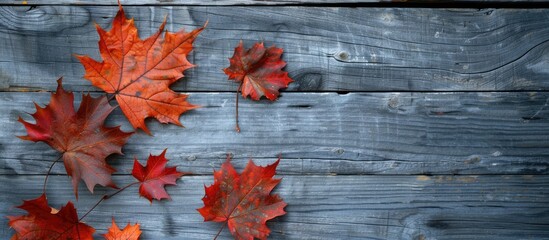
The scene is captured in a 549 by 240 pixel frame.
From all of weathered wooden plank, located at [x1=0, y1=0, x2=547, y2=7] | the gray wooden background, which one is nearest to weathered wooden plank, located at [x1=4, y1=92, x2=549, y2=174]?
the gray wooden background

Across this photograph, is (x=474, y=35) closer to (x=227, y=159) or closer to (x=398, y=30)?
(x=398, y=30)

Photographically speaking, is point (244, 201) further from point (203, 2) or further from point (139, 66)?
point (203, 2)

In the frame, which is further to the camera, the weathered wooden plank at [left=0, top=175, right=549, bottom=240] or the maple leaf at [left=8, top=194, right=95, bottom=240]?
the weathered wooden plank at [left=0, top=175, right=549, bottom=240]

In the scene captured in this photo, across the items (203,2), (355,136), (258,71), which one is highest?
(203,2)

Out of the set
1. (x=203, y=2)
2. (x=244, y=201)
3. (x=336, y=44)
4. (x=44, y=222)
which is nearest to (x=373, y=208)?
(x=244, y=201)

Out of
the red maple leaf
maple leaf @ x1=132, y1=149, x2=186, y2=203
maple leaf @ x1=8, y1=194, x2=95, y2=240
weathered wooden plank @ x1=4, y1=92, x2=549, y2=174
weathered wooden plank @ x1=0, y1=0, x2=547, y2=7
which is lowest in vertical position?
maple leaf @ x1=8, y1=194, x2=95, y2=240

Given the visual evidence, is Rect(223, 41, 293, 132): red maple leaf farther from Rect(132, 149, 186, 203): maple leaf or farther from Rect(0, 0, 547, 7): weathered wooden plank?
Rect(132, 149, 186, 203): maple leaf

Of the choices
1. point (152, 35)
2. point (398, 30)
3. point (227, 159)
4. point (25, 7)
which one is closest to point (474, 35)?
point (398, 30)
